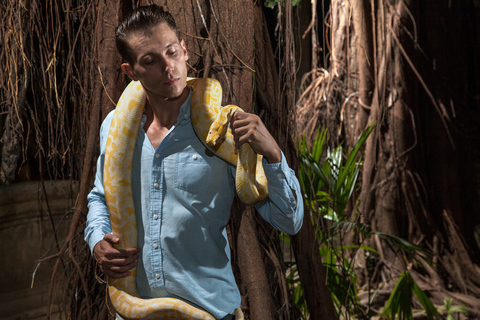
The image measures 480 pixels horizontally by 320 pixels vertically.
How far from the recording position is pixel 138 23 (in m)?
1.25

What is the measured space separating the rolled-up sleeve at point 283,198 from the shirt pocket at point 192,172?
176 millimetres

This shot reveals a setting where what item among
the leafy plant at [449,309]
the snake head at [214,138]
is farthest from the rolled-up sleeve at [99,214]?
the leafy plant at [449,309]

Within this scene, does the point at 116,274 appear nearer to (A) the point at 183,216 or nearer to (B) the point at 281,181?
(A) the point at 183,216

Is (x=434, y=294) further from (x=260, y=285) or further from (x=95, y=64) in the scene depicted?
(x=95, y=64)

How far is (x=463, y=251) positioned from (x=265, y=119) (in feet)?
9.53

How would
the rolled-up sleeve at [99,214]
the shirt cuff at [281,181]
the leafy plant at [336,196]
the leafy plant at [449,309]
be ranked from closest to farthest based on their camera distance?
the shirt cuff at [281,181]
the rolled-up sleeve at [99,214]
the leafy plant at [336,196]
the leafy plant at [449,309]

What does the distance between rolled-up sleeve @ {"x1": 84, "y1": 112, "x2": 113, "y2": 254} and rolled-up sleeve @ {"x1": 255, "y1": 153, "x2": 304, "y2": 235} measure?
452 millimetres

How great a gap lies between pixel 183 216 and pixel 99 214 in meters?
0.26

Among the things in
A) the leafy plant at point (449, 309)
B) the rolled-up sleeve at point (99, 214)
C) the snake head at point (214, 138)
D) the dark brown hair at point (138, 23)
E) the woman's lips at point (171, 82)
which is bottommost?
the leafy plant at point (449, 309)

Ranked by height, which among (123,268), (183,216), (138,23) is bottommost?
(123,268)

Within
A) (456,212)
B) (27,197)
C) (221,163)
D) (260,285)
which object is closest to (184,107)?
(221,163)

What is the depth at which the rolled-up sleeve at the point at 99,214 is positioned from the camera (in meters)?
1.36

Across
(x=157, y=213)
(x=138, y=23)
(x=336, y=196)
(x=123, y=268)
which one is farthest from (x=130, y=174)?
(x=336, y=196)

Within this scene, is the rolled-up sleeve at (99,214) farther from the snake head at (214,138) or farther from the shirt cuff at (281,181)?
the shirt cuff at (281,181)
